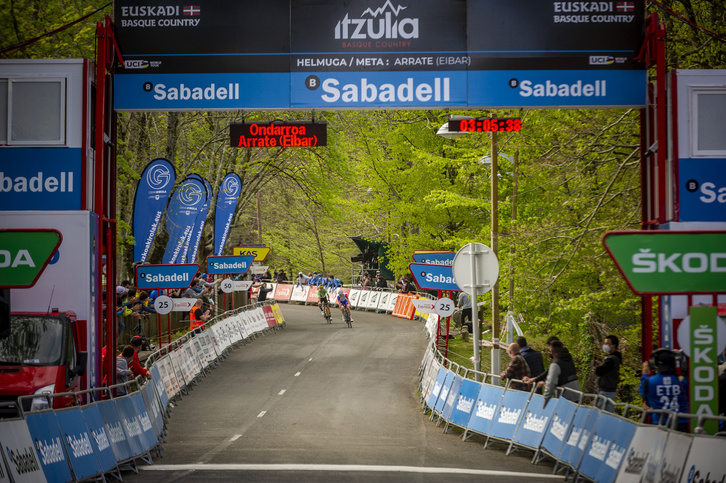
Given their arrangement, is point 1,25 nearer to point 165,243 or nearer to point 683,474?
point 165,243

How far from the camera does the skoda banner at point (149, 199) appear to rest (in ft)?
81.5

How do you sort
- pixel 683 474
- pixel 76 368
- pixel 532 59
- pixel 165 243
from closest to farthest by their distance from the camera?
pixel 683 474
pixel 76 368
pixel 532 59
pixel 165 243

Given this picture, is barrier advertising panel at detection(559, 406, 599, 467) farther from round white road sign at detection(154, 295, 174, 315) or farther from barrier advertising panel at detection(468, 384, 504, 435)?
round white road sign at detection(154, 295, 174, 315)

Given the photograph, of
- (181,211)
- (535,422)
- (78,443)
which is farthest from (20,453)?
(181,211)

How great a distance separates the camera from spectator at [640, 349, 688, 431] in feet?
34.5

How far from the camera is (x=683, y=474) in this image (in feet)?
27.8

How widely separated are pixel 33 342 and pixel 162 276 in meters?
10.1

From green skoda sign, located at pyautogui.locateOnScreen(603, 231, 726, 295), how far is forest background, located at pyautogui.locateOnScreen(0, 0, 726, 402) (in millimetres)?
6020

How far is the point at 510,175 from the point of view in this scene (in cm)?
2991

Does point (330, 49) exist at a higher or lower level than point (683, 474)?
higher

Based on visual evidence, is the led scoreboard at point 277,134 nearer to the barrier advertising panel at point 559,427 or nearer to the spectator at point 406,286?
the barrier advertising panel at point 559,427

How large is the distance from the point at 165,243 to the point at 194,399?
38.3ft

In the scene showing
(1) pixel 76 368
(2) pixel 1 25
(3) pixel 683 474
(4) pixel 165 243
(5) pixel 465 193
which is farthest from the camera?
(5) pixel 465 193

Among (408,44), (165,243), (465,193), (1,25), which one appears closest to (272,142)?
(408,44)
